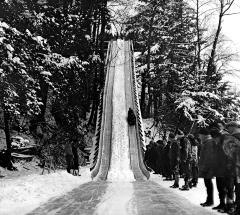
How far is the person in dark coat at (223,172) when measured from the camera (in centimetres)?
809

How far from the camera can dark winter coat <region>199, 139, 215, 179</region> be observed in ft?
28.5

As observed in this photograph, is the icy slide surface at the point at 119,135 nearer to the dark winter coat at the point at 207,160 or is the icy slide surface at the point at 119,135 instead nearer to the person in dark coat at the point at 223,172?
the dark winter coat at the point at 207,160

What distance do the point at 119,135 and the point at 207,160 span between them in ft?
56.2

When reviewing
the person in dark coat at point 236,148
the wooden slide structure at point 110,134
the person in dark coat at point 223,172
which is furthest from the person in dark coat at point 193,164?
the person in dark coat at point 236,148

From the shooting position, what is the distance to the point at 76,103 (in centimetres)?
2483

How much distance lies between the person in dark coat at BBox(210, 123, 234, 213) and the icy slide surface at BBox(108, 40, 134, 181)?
931cm

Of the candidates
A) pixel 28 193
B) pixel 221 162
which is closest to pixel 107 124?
pixel 28 193

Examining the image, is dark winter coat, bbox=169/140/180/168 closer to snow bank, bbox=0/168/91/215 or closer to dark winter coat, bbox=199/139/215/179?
snow bank, bbox=0/168/91/215

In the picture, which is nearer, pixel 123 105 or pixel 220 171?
pixel 220 171

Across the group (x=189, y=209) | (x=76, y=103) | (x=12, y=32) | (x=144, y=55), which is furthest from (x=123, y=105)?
(x=189, y=209)

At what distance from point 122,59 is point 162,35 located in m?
5.86

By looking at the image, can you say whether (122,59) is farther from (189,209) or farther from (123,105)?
(189,209)

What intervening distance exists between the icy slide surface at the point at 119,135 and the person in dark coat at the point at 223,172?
9308mm

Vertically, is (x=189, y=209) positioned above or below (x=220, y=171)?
below
